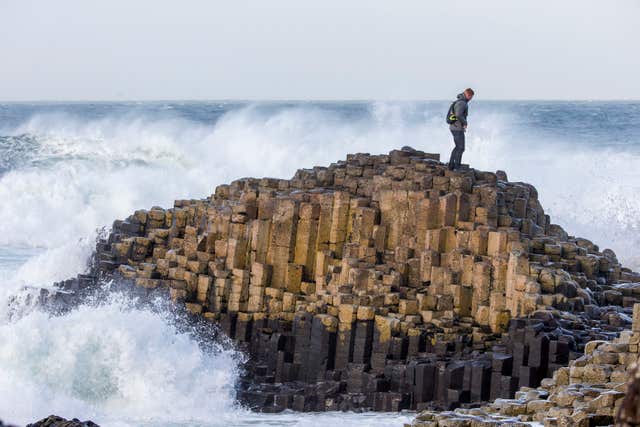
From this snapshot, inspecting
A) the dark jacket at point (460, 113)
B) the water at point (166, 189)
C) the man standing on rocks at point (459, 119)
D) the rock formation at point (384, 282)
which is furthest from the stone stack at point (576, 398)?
the dark jacket at point (460, 113)

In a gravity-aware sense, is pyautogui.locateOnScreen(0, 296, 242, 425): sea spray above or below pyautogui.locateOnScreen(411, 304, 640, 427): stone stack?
below

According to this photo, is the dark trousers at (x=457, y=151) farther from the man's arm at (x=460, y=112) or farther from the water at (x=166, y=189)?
the water at (x=166, y=189)

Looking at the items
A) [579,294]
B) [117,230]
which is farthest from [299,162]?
[579,294]

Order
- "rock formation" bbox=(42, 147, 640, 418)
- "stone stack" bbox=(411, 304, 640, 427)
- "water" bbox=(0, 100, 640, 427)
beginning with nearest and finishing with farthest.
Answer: "stone stack" bbox=(411, 304, 640, 427) → "rock formation" bbox=(42, 147, 640, 418) → "water" bbox=(0, 100, 640, 427)

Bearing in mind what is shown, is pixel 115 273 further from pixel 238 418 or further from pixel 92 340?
pixel 238 418

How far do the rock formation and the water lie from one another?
2.86 ft

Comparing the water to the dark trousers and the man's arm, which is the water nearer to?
the dark trousers

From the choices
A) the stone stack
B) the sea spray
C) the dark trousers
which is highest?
the dark trousers

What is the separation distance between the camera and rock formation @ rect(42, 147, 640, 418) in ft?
63.7

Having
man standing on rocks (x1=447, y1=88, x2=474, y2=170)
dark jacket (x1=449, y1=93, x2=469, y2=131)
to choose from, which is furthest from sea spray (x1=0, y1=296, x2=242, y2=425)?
dark jacket (x1=449, y1=93, x2=469, y2=131)

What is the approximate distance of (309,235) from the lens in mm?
23141

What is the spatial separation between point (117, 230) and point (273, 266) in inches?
189

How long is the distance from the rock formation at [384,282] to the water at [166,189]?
34.3 inches

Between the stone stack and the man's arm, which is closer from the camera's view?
the stone stack
